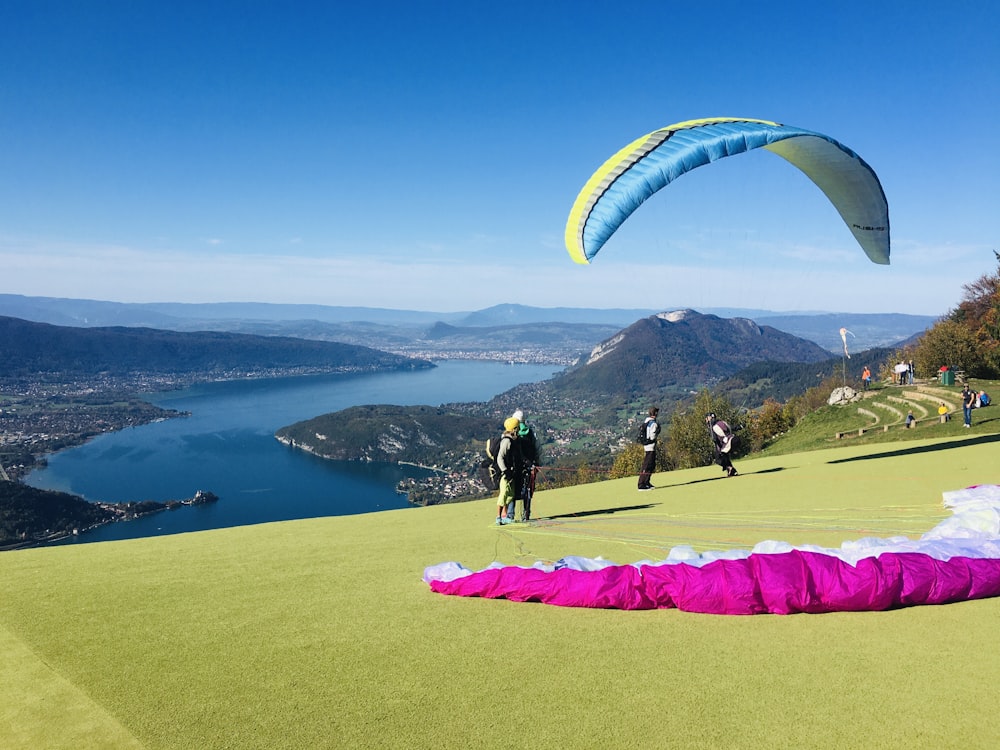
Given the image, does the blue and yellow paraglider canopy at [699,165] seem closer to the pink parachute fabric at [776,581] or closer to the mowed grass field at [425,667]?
the mowed grass field at [425,667]

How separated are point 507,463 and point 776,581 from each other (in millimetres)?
4877

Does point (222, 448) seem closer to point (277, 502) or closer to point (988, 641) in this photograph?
point (277, 502)

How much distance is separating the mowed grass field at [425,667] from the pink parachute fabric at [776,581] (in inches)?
4.4

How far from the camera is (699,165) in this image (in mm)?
9992

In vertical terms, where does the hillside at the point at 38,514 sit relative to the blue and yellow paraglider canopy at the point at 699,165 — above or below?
below

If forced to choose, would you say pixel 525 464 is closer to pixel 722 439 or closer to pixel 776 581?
pixel 776 581

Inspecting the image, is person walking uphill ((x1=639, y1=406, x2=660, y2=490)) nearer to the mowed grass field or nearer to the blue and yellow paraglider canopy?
the blue and yellow paraglider canopy

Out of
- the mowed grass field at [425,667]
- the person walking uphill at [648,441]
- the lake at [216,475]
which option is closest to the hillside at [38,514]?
the lake at [216,475]

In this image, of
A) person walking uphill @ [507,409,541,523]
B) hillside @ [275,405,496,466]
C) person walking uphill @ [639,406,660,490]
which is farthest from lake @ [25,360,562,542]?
person walking uphill @ [507,409,541,523]

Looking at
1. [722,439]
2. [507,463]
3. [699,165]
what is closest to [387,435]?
[722,439]

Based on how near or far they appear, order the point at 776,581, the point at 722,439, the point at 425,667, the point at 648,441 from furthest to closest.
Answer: the point at 722,439
the point at 648,441
the point at 776,581
the point at 425,667

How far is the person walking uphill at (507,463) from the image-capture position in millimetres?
8961

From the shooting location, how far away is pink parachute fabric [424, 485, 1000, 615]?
4.43 m

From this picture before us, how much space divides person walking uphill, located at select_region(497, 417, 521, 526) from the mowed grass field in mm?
2399
